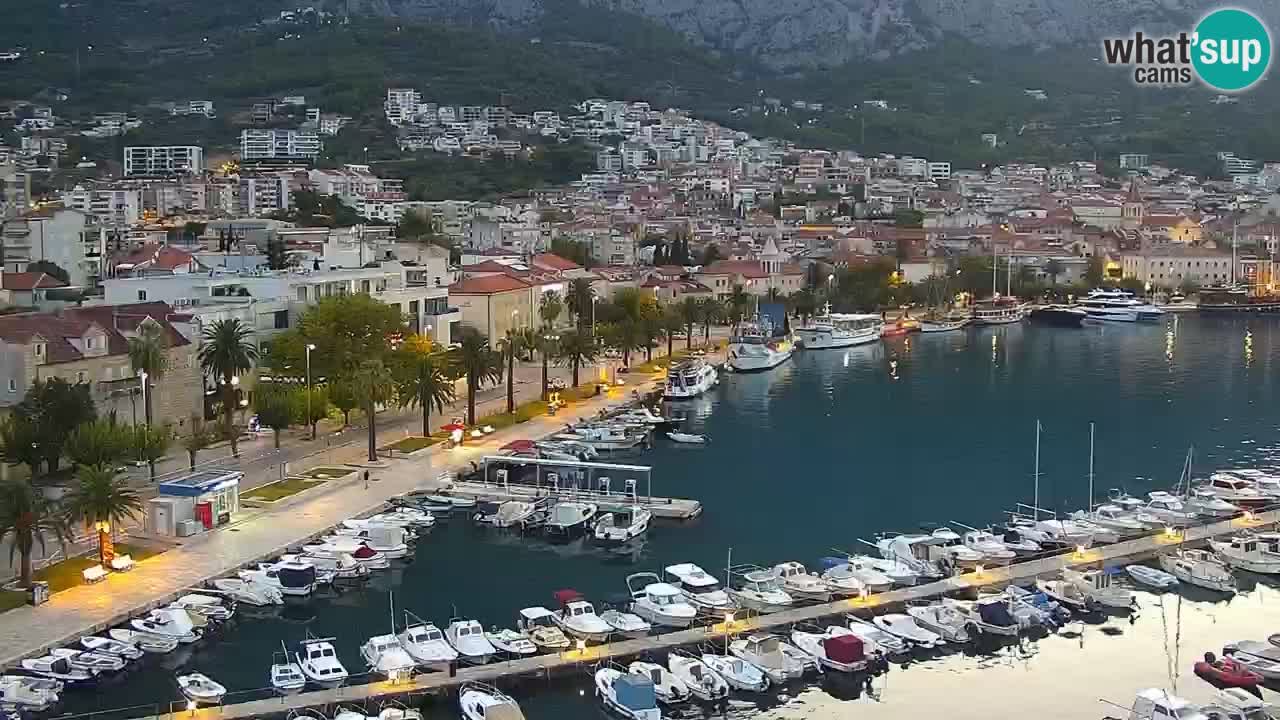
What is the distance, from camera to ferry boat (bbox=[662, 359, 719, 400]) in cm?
4122

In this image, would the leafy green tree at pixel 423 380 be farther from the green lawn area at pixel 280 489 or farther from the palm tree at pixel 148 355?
the palm tree at pixel 148 355

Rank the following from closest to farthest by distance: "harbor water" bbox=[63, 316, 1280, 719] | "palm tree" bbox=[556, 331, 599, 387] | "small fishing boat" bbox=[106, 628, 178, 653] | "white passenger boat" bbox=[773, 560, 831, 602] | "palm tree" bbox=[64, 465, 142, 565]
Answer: "harbor water" bbox=[63, 316, 1280, 719] < "small fishing boat" bbox=[106, 628, 178, 653] < "white passenger boat" bbox=[773, 560, 831, 602] < "palm tree" bbox=[64, 465, 142, 565] < "palm tree" bbox=[556, 331, 599, 387]

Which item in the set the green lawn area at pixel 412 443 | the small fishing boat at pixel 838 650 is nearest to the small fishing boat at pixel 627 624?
the small fishing boat at pixel 838 650

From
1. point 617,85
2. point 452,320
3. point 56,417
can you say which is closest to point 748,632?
point 56,417

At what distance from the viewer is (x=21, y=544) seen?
787 inches

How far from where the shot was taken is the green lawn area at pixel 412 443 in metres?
30.9

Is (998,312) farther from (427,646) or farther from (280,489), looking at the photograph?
(427,646)

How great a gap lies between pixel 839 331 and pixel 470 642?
38745mm

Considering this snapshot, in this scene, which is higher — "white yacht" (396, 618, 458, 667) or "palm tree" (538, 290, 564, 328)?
"palm tree" (538, 290, 564, 328)

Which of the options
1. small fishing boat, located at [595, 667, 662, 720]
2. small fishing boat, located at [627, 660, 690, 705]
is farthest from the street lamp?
small fishing boat, located at [595, 667, 662, 720]

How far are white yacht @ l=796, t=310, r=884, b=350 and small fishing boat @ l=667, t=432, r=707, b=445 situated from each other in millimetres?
20390

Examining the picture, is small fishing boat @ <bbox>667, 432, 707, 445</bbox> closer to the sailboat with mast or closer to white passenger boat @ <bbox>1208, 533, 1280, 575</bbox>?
white passenger boat @ <bbox>1208, 533, 1280, 575</bbox>

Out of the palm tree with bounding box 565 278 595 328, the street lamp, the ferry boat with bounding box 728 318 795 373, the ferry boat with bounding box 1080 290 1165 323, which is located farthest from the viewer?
the ferry boat with bounding box 1080 290 1165 323

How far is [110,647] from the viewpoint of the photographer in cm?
1870
